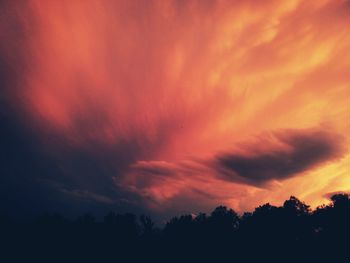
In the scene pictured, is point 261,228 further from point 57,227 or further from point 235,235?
point 57,227

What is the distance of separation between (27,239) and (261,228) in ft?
354

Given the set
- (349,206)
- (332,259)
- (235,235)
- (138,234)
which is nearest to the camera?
(332,259)

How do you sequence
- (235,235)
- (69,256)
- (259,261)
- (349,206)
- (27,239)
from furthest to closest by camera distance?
(27,239)
(69,256)
(235,235)
(259,261)
(349,206)

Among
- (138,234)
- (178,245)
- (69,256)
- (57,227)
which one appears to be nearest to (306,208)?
(178,245)

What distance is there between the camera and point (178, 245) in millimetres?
107625

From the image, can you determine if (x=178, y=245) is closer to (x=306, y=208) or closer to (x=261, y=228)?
(x=261, y=228)

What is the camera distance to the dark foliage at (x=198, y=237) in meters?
73.6

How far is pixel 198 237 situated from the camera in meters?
103

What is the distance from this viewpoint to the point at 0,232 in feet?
436

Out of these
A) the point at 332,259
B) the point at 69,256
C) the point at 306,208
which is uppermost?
the point at 306,208

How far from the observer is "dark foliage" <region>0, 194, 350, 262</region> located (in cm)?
7356

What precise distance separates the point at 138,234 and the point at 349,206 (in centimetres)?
10131

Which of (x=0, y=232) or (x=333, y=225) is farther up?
(x=0, y=232)

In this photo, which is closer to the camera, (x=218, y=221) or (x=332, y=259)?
(x=332, y=259)
